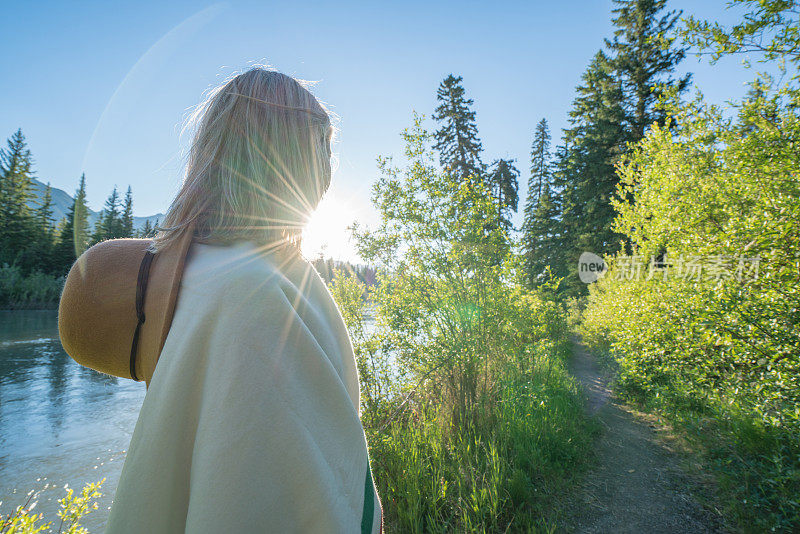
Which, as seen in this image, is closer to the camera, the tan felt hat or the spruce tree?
the tan felt hat

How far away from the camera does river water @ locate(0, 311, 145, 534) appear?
637 centimetres

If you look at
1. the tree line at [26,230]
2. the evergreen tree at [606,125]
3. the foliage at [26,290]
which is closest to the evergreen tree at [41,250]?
the tree line at [26,230]

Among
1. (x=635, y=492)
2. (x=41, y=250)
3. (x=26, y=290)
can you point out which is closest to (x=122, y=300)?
(x=635, y=492)

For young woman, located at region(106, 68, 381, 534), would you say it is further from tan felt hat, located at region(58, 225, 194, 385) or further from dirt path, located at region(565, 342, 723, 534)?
dirt path, located at region(565, 342, 723, 534)

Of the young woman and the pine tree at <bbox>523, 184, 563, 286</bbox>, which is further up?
the pine tree at <bbox>523, 184, 563, 286</bbox>

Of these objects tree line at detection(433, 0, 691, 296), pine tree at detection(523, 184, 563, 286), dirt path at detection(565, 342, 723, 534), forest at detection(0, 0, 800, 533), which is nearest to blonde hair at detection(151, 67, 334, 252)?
forest at detection(0, 0, 800, 533)

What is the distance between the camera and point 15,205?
3709 cm

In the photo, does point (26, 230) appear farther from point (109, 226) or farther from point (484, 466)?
point (484, 466)

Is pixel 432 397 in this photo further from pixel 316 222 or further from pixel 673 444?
pixel 316 222

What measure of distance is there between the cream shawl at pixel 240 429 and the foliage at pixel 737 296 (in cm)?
424

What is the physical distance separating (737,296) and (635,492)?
249 centimetres

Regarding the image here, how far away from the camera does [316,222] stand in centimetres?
117

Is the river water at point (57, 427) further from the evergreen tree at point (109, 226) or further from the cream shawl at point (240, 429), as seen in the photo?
the evergreen tree at point (109, 226)

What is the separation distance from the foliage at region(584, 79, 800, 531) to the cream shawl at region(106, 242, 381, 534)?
4.24 m
